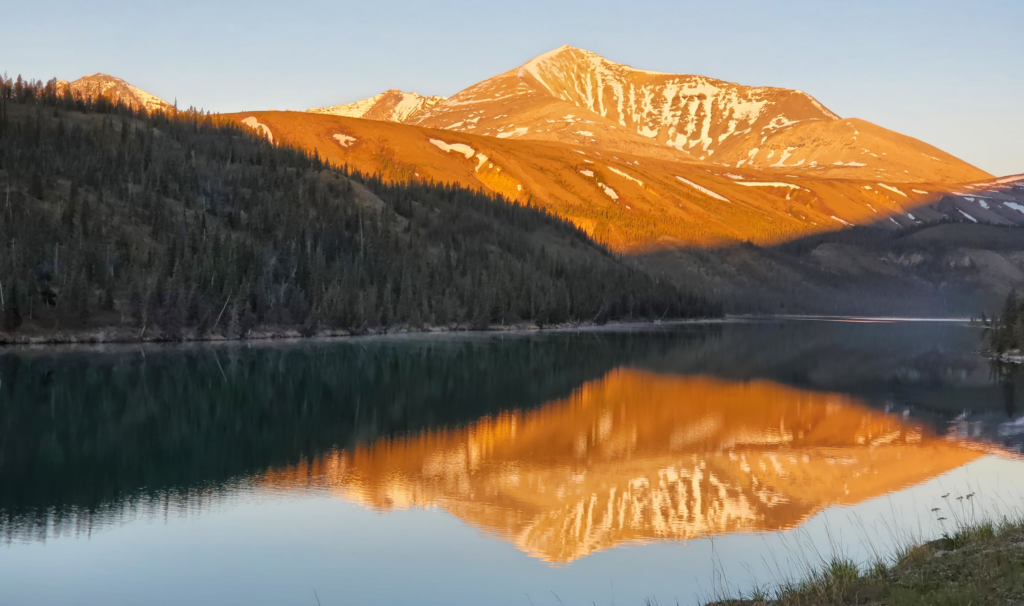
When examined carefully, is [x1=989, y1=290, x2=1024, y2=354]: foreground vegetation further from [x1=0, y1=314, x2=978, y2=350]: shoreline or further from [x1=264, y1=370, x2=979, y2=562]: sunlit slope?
[x1=264, y1=370, x2=979, y2=562]: sunlit slope

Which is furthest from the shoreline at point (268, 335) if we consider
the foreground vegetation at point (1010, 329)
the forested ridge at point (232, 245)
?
the foreground vegetation at point (1010, 329)

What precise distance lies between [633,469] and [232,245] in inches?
2829

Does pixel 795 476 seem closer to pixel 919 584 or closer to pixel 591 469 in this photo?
pixel 591 469

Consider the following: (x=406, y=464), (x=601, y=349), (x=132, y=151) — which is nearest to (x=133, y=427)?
(x=406, y=464)

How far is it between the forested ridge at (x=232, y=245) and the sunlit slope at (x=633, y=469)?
48.2m

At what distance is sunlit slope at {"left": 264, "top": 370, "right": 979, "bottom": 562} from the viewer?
2297cm

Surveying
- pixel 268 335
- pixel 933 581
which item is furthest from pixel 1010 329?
pixel 933 581

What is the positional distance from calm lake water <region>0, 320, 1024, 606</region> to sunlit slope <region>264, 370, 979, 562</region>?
13cm

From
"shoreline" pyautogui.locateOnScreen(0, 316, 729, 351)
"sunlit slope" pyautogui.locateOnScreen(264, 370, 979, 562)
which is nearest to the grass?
"sunlit slope" pyautogui.locateOnScreen(264, 370, 979, 562)

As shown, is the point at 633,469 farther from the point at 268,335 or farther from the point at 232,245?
the point at 232,245

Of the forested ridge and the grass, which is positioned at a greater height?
the forested ridge

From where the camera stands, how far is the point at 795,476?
29219 mm

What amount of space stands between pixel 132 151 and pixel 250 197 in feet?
46.4

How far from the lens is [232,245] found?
308ft
